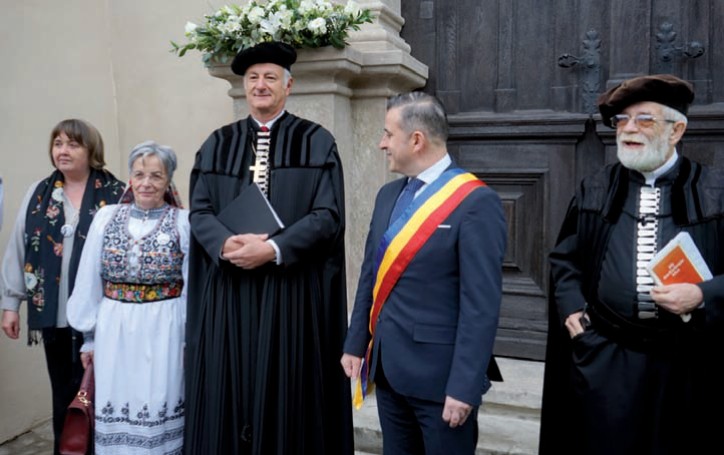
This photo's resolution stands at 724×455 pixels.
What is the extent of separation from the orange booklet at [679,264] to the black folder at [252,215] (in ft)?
4.80

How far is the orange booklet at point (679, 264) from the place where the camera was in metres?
2.39

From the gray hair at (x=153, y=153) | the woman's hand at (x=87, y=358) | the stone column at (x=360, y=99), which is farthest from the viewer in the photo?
the stone column at (x=360, y=99)

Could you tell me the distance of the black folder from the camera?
3117 millimetres

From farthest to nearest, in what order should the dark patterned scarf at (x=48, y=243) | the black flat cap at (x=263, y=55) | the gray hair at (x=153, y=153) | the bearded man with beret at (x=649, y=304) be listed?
the dark patterned scarf at (x=48, y=243) < the gray hair at (x=153, y=153) < the black flat cap at (x=263, y=55) < the bearded man with beret at (x=649, y=304)

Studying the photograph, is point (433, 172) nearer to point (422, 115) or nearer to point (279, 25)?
point (422, 115)

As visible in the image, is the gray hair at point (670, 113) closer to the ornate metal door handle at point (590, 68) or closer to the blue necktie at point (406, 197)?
the blue necktie at point (406, 197)

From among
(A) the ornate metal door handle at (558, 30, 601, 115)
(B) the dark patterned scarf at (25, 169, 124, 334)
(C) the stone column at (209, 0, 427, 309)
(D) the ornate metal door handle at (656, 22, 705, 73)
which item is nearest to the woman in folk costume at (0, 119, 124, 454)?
(B) the dark patterned scarf at (25, 169, 124, 334)

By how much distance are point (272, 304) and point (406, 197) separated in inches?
34.1

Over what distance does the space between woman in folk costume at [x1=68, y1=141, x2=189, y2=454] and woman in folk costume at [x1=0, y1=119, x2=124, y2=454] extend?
416 millimetres

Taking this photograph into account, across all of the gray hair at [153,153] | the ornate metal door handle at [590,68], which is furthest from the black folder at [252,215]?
the ornate metal door handle at [590,68]

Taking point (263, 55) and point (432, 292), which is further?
point (263, 55)

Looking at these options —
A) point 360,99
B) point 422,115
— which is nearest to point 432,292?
point 422,115

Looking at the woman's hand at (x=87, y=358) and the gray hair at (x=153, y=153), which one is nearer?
the gray hair at (x=153, y=153)

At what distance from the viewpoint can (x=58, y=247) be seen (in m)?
3.77
